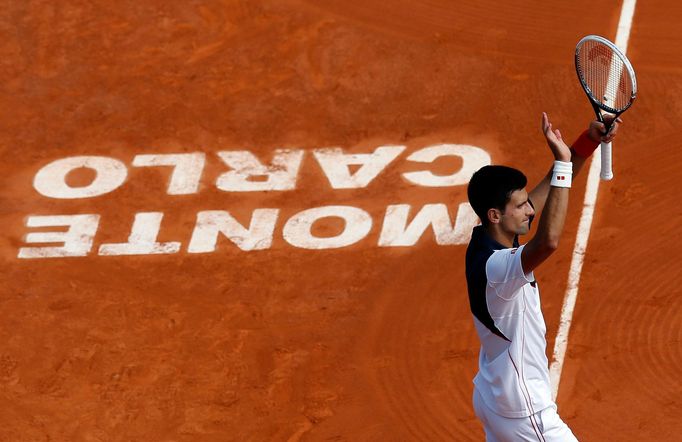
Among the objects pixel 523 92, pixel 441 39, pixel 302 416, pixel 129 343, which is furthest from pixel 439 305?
pixel 441 39

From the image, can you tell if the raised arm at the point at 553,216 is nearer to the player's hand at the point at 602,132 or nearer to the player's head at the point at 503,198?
the player's head at the point at 503,198

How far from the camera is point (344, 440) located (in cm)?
928

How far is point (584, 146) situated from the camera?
21.9ft

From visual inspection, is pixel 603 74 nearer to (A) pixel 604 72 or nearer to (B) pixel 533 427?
(A) pixel 604 72

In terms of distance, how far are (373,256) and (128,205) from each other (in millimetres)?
3091

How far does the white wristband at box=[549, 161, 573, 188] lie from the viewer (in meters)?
6.00

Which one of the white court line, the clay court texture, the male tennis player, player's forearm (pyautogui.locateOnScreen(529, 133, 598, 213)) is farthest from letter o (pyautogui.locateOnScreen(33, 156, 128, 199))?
the male tennis player

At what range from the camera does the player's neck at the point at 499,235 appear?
6.29 metres

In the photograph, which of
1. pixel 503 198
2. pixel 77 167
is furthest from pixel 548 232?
pixel 77 167

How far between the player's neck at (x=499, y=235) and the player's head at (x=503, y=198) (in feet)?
0.09

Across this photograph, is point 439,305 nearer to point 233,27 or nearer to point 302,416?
point 302,416

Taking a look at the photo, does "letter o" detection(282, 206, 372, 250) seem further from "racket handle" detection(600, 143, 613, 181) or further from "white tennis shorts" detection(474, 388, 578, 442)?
"racket handle" detection(600, 143, 613, 181)

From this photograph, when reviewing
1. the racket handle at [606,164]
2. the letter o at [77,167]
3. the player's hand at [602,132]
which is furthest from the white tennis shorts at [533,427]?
the letter o at [77,167]

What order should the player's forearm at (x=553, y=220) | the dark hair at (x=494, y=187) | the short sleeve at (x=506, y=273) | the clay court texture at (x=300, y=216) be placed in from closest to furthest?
the player's forearm at (x=553, y=220) → the short sleeve at (x=506, y=273) → the dark hair at (x=494, y=187) → the clay court texture at (x=300, y=216)
